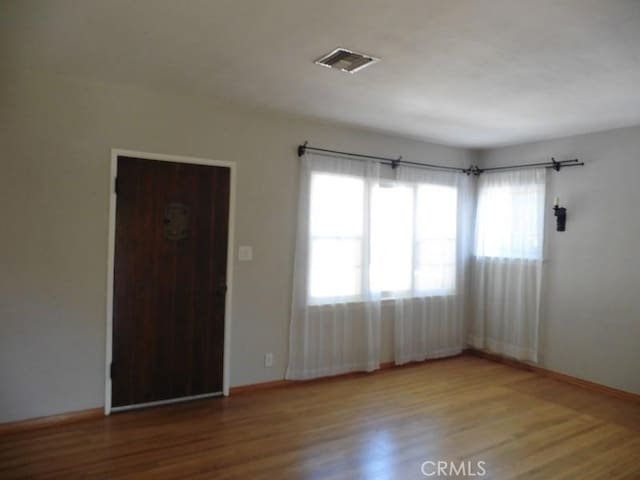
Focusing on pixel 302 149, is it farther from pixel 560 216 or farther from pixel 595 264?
pixel 595 264

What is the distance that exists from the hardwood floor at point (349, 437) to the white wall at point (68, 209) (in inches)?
15.1

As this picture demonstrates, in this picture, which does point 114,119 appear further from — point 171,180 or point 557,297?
point 557,297

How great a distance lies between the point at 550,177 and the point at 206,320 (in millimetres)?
3824

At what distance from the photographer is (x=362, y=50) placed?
2.54 m

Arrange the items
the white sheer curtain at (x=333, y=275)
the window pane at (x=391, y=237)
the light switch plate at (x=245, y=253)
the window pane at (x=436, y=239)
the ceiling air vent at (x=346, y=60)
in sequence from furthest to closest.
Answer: the window pane at (x=436, y=239) → the window pane at (x=391, y=237) → the white sheer curtain at (x=333, y=275) → the light switch plate at (x=245, y=253) → the ceiling air vent at (x=346, y=60)

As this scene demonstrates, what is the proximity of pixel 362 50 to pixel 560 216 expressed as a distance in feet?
10.4

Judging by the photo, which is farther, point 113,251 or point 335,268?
point 335,268

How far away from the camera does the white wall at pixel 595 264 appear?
4117mm

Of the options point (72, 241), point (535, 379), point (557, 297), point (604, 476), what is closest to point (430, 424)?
point (604, 476)

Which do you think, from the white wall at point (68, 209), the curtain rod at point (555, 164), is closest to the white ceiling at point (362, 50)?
the white wall at point (68, 209)

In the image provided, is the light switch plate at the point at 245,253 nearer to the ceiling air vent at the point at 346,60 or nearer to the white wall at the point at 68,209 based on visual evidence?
the white wall at the point at 68,209

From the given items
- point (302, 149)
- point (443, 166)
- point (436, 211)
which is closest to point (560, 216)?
point (436, 211)

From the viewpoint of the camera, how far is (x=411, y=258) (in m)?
4.94

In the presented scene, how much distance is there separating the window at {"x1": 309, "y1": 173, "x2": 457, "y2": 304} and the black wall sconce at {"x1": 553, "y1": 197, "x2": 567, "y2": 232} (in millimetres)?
1096
